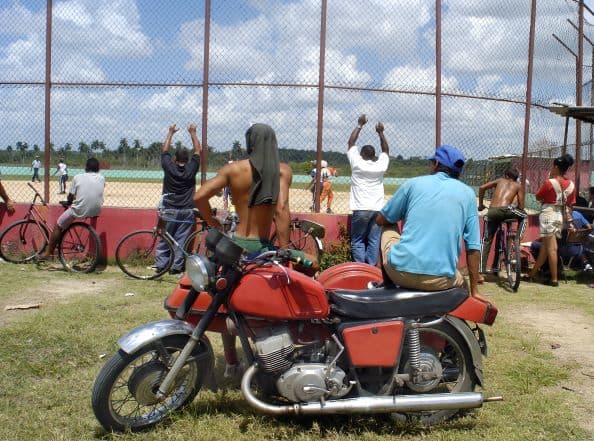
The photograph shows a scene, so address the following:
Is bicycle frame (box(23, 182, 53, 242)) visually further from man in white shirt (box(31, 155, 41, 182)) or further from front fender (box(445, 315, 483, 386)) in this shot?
front fender (box(445, 315, 483, 386))

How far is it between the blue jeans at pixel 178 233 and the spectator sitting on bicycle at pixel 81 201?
1122mm

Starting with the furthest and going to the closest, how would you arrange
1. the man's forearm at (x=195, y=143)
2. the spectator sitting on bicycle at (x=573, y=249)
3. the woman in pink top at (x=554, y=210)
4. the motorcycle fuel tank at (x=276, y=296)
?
the spectator sitting on bicycle at (x=573, y=249) < the woman in pink top at (x=554, y=210) < the man's forearm at (x=195, y=143) < the motorcycle fuel tank at (x=276, y=296)

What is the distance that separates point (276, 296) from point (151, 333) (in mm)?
756

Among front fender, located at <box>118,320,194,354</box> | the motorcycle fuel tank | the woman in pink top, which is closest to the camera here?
front fender, located at <box>118,320,194,354</box>

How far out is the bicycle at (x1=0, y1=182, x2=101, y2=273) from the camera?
30.2ft

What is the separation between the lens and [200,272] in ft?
12.2

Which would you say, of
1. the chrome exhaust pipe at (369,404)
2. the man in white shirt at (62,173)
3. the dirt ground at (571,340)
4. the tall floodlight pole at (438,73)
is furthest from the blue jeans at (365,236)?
the chrome exhaust pipe at (369,404)

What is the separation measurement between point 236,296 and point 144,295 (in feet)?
13.7

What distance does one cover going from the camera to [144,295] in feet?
25.3

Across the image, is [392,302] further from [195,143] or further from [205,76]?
[205,76]

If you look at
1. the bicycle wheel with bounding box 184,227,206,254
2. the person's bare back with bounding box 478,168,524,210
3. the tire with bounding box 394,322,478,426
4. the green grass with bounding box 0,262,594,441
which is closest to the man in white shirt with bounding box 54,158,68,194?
the bicycle wheel with bounding box 184,227,206,254

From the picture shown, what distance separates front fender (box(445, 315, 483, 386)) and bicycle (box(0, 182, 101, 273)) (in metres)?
6.30

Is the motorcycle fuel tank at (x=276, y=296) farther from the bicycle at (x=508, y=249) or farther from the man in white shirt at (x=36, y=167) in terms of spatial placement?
the man in white shirt at (x=36, y=167)

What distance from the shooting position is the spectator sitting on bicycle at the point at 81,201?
29.9 ft
